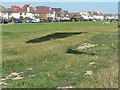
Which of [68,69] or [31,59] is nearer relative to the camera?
[68,69]

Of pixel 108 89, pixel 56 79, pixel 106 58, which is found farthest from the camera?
pixel 106 58

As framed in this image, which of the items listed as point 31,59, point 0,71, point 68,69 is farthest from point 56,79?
point 31,59

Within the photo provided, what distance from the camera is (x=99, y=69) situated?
14.5 meters

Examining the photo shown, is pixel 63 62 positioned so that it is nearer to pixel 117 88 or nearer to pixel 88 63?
pixel 88 63

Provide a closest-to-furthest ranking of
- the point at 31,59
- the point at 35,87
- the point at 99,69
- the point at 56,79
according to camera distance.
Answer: the point at 35,87 < the point at 56,79 < the point at 99,69 < the point at 31,59

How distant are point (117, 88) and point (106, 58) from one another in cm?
708

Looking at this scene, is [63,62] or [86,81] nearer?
[86,81]

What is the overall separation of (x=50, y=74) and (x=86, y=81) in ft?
6.10

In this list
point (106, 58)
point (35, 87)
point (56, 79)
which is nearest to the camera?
point (35, 87)

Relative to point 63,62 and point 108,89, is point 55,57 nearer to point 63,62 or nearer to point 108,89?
point 63,62

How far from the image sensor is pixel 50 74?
1340 cm

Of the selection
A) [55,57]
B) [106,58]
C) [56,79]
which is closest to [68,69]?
[56,79]

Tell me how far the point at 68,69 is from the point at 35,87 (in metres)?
3.53

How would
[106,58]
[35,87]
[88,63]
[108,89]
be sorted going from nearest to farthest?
[108,89] < [35,87] < [88,63] < [106,58]
